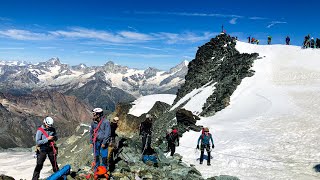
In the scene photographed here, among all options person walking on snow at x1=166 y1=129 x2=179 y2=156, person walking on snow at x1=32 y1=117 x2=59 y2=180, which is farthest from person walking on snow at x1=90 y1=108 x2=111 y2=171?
person walking on snow at x1=166 y1=129 x2=179 y2=156

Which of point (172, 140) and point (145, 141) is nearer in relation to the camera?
point (145, 141)

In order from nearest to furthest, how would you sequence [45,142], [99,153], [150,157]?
[45,142]
[99,153]
[150,157]

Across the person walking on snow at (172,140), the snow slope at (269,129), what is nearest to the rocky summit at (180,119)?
the person walking on snow at (172,140)

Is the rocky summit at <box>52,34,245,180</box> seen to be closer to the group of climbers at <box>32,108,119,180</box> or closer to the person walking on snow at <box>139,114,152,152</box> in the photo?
the person walking on snow at <box>139,114,152,152</box>

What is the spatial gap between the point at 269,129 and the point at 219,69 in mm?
37026

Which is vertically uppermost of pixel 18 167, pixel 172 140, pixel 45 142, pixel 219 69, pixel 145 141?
pixel 219 69

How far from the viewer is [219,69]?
227 ft

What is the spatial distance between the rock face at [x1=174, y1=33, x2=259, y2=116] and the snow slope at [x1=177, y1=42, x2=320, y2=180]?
1.66 m

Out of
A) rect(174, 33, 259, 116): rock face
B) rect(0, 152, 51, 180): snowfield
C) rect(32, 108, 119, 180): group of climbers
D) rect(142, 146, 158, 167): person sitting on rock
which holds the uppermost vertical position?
rect(174, 33, 259, 116): rock face

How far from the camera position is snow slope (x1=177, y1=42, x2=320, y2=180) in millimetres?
24156

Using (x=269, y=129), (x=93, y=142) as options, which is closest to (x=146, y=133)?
(x=93, y=142)

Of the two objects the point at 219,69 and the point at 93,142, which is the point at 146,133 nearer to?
the point at 93,142

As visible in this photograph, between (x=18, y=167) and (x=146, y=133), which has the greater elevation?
(x=146, y=133)

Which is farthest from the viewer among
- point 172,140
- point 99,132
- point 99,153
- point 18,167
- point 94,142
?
point 18,167
